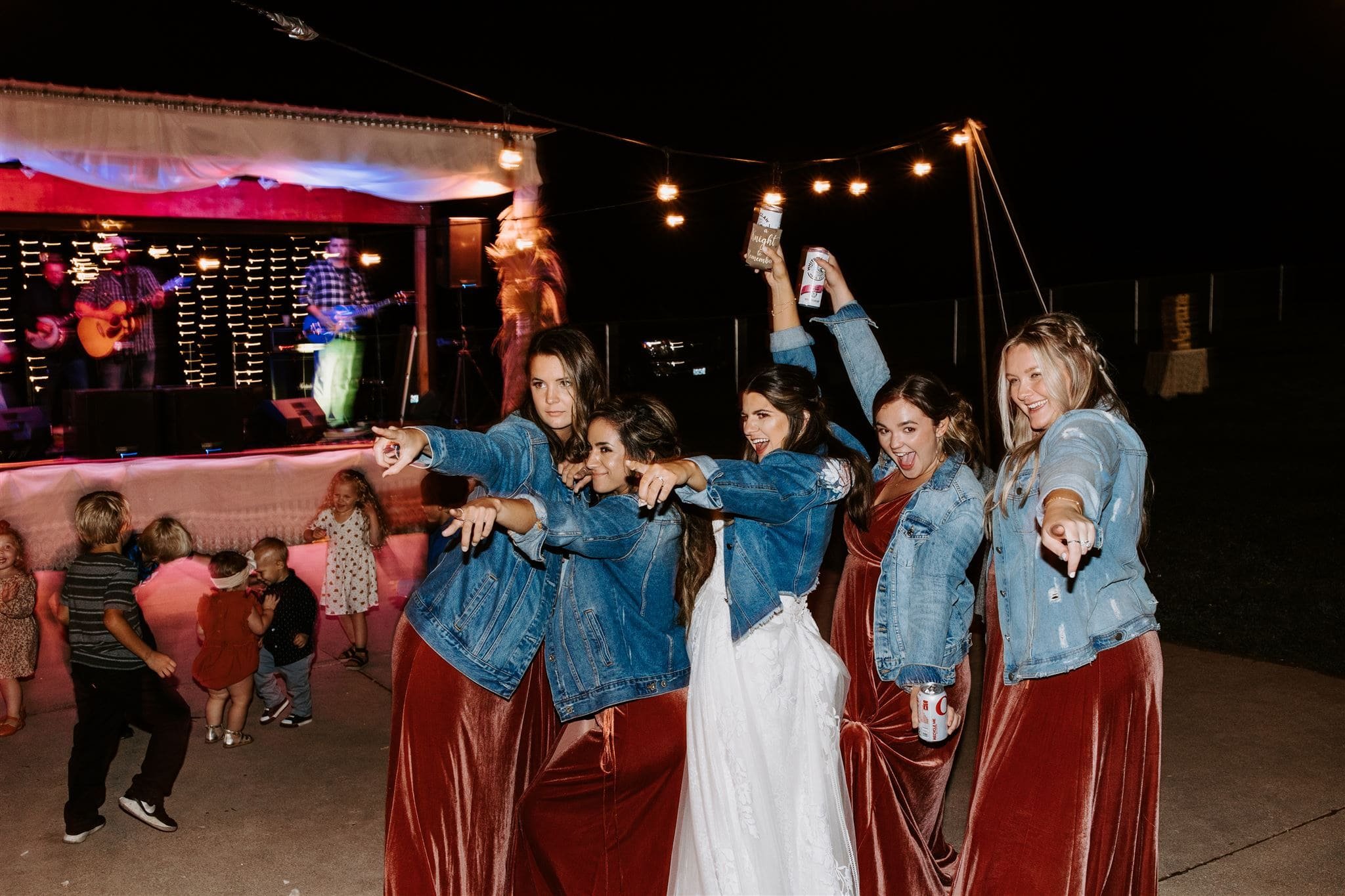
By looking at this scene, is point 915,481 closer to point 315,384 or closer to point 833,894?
point 833,894

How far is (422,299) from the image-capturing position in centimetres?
1234

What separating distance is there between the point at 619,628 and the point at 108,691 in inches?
97.3

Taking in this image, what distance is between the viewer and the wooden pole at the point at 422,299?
484 inches

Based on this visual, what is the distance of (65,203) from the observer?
11523 millimetres

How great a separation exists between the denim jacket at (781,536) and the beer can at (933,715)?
0.44m

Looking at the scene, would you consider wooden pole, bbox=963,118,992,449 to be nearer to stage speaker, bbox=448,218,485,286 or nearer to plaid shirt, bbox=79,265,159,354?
stage speaker, bbox=448,218,485,286

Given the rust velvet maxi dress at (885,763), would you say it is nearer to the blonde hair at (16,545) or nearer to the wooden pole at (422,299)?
the blonde hair at (16,545)

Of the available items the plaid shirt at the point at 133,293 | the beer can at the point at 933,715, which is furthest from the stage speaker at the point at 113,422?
the beer can at the point at 933,715

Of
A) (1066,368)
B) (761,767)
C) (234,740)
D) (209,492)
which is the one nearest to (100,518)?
(234,740)

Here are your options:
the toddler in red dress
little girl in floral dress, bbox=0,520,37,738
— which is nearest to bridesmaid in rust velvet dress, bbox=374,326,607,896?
the toddler in red dress

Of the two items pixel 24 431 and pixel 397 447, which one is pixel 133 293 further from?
pixel 397 447

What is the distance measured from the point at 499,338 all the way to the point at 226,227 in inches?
287

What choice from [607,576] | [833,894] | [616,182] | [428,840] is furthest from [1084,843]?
[616,182]

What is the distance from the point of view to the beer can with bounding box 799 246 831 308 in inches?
156
